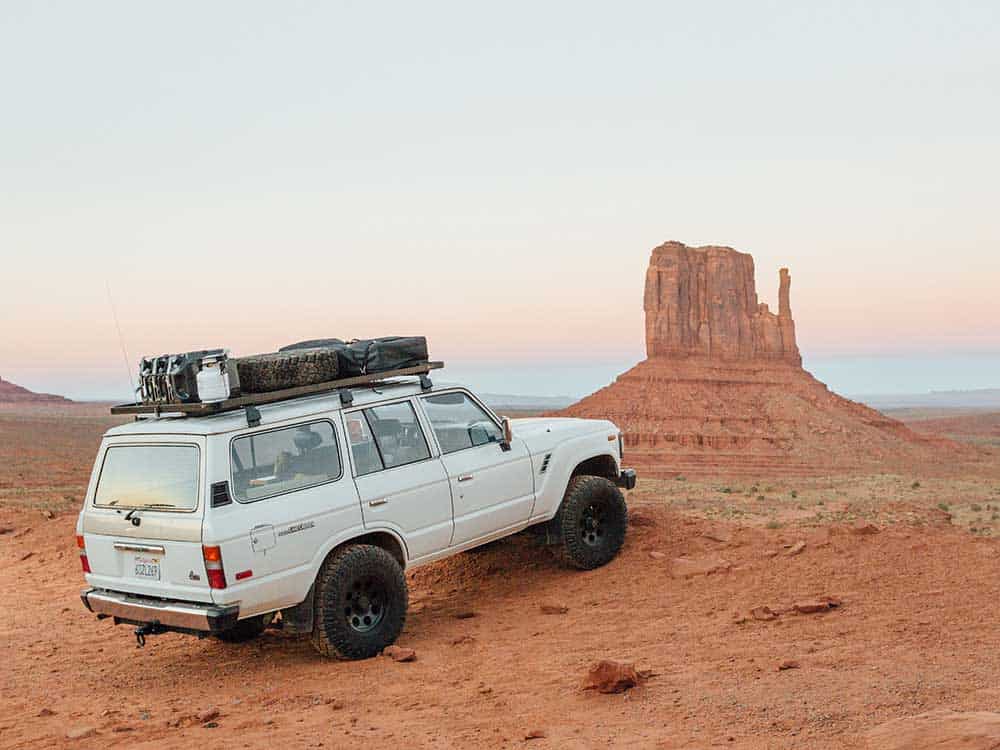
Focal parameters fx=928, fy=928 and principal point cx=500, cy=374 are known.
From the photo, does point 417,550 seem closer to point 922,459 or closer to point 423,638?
point 423,638

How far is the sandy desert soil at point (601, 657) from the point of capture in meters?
5.39

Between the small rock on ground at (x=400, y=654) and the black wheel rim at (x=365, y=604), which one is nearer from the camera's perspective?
the small rock on ground at (x=400, y=654)

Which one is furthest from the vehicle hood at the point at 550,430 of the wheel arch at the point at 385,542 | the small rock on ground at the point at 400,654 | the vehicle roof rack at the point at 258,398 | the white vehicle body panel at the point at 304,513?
the small rock on ground at the point at 400,654

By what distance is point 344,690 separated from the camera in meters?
6.38

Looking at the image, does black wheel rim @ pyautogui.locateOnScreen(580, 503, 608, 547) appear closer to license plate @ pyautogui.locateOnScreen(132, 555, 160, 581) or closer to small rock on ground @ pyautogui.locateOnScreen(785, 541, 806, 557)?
small rock on ground @ pyautogui.locateOnScreen(785, 541, 806, 557)

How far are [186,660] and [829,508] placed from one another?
30.5 feet

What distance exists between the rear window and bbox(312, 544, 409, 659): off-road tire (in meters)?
1.19

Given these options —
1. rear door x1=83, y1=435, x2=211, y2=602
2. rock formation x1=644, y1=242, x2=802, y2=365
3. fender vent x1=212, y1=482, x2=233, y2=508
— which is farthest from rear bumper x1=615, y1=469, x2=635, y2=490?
rock formation x1=644, y1=242, x2=802, y2=365

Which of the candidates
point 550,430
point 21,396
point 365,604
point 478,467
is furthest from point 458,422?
point 21,396

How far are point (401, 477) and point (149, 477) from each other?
192cm

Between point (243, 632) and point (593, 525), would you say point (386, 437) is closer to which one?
point (243, 632)

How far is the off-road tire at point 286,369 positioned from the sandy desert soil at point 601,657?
2.18m

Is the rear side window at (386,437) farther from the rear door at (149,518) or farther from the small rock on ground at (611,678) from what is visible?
the small rock on ground at (611,678)

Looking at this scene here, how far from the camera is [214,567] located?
6.39m
